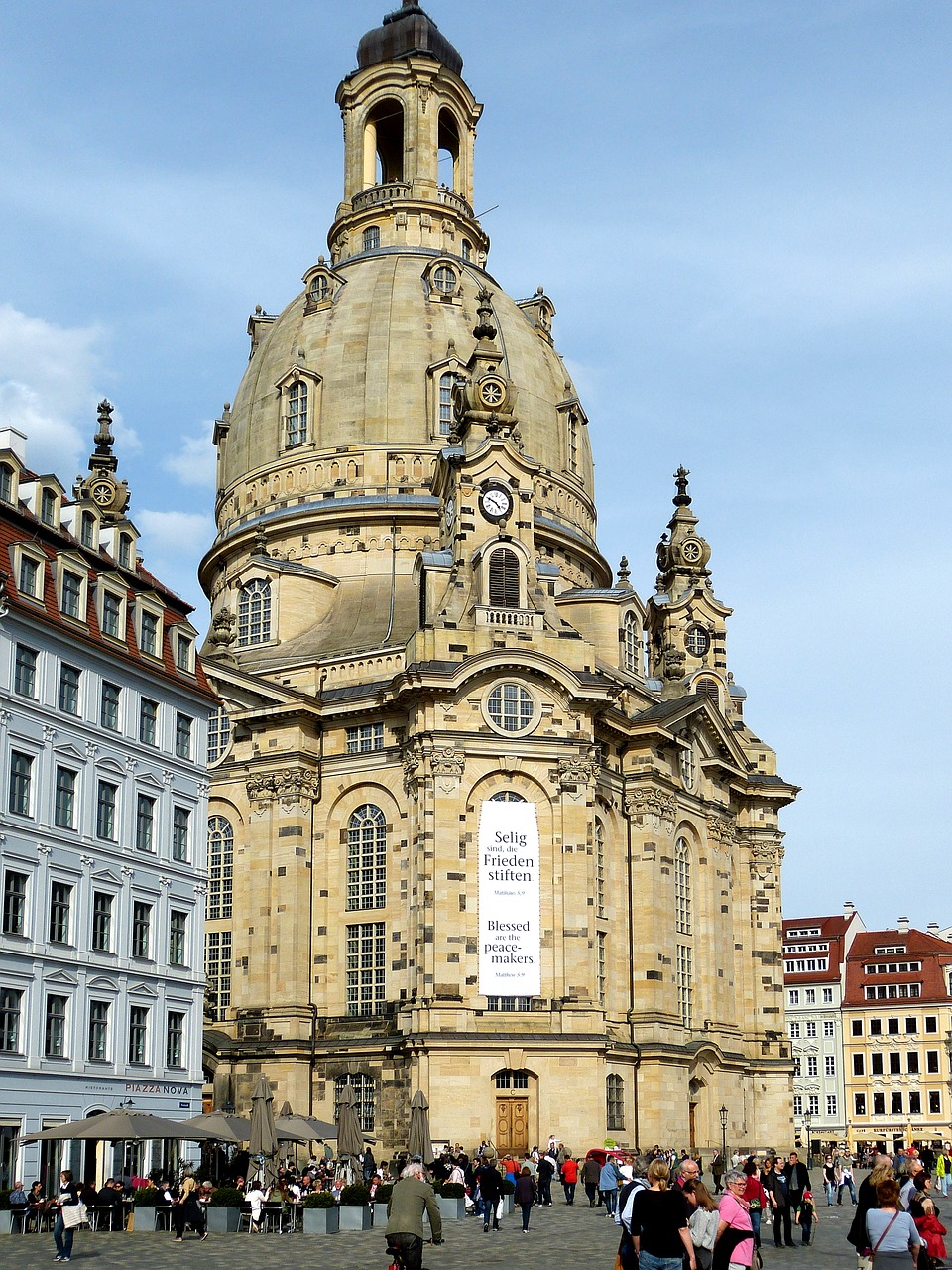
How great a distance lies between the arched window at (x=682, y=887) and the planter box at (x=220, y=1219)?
140 feet

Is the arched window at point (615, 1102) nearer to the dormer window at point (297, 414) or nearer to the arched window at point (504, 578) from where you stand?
the arched window at point (504, 578)

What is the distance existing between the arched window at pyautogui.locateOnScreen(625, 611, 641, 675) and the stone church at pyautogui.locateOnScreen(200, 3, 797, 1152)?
0.35 metres

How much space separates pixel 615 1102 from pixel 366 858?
1503cm

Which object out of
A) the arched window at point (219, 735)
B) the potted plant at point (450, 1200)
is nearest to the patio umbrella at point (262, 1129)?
the potted plant at point (450, 1200)

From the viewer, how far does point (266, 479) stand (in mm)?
88188

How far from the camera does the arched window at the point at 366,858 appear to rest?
240ft

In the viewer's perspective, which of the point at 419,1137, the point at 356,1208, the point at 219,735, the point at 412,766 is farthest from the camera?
the point at 219,735

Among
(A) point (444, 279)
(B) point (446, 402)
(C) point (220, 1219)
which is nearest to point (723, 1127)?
(B) point (446, 402)

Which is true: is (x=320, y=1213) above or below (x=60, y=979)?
below

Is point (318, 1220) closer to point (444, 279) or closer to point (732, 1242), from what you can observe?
point (732, 1242)

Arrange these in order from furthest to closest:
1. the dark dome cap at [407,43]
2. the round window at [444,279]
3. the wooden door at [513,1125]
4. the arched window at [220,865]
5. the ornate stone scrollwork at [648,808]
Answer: the dark dome cap at [407,43], the round window at [444,279], the ornate stone scrollwork at [648,808], the arched window at [220,865], the wooden door at [513,1125]

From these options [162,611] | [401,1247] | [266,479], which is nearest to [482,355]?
[266,479]

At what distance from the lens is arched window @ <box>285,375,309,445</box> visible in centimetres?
8762

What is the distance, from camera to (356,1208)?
1677 inches
